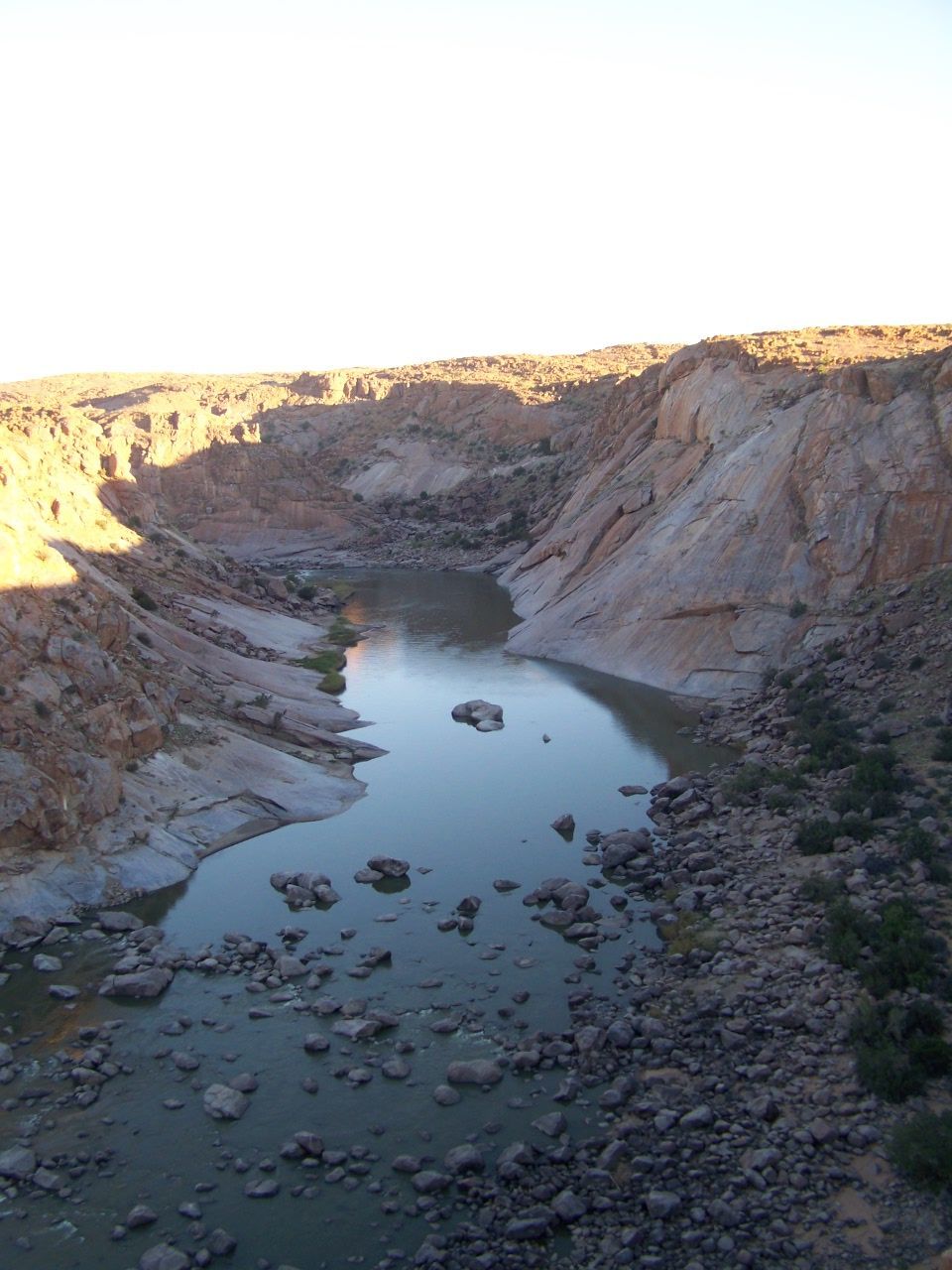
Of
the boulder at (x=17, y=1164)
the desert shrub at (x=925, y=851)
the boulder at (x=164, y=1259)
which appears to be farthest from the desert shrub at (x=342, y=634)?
the boulder at (x=164, y=1259)

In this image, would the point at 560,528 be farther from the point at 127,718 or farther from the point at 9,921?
Answer: the point at 9,921

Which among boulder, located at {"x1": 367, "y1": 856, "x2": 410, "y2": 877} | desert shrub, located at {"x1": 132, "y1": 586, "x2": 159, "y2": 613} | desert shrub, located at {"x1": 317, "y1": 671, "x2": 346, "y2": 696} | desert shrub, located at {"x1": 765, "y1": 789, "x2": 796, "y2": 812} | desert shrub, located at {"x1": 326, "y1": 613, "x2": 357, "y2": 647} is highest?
desert shrub, located at {"x1": 132, "y1": 586, "x2": 159, "y2": 613}

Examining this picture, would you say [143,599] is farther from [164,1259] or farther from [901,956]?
[901,956]

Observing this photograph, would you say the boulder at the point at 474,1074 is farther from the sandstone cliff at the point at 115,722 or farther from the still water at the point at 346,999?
the sandstone cliff at the point at 115,722

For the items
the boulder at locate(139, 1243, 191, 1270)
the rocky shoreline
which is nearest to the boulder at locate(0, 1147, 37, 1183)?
the rocky shoreline

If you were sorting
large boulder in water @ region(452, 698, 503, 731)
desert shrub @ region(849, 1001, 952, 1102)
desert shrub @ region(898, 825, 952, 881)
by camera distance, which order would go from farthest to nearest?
large boulder in water @ region(452, 698, 503, 731) → desert shrub @ region(898, 825, 952, 881) → desert shrub @ region(849, 1001, 952, 1102)

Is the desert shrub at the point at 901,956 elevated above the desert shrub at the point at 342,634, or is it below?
above

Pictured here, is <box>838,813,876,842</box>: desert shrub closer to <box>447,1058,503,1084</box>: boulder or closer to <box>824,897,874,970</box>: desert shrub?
<box>824,897,874,970</box>: desert shrub
